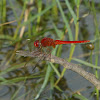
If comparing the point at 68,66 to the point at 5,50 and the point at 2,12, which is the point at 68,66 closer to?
the point at 5,50

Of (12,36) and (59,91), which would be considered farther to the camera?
(12,36)

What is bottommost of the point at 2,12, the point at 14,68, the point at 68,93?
the point at 68,93

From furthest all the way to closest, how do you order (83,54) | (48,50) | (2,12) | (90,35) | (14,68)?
(2,12), (90,35), (83,54), (14,68), (48,50)

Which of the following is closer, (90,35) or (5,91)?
(5,91)

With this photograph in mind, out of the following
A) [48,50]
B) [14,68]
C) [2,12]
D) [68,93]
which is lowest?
[68,93]

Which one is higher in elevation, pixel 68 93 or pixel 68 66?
pixel 68 66

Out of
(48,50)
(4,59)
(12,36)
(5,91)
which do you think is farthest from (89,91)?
(12,36)

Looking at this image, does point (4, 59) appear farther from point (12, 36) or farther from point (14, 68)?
point (12, 36)

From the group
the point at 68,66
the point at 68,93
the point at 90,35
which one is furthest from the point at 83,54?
the point at 68,66

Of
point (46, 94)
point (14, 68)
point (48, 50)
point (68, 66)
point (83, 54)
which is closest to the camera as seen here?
point (68, 66)
